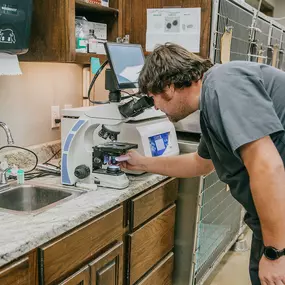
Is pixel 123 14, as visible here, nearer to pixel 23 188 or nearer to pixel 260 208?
pixel 23 188

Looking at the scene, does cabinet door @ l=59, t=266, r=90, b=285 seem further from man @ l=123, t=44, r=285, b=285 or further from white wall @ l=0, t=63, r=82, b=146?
white wall @ l=0, t=63, r=82, b=146

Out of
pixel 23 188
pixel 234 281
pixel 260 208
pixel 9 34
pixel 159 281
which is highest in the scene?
pixel 9 34

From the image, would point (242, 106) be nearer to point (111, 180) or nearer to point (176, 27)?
point (111, 180)

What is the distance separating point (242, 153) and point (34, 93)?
1.32 m

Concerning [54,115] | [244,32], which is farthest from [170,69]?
[244,32]

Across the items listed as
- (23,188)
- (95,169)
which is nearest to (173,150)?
(95,169)

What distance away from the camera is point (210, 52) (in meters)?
2.18

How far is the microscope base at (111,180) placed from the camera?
1663 millimetres

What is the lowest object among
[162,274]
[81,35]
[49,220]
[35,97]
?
[162,274]

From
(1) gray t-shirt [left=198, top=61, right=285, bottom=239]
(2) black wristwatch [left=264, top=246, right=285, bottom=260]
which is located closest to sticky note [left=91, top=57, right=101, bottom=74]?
(1) gray t-shirt [left=198, top=61, right=285, bottom=239]

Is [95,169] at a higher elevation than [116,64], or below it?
below

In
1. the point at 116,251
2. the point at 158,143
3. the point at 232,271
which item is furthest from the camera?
the point at 232,271

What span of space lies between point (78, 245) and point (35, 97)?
1.03 m

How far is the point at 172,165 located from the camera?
73.1 inches
